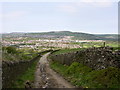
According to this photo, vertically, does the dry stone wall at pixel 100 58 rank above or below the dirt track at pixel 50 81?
above

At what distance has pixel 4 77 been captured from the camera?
13.2 metres

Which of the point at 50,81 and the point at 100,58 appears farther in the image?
the point at 100,58

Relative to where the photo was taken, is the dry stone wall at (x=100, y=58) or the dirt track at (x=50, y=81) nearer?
the dirt track at (x=50, y=81)

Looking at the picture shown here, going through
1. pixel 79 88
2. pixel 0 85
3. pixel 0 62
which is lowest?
pixel 79 88

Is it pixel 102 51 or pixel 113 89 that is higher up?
pixel 102 51

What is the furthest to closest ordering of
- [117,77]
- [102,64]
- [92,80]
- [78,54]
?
[78,54] → [102,64] → [92,80] → [117,77]

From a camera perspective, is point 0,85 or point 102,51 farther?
point 102,51

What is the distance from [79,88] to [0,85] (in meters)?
6.34

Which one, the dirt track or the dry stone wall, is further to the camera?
the dry stone wall

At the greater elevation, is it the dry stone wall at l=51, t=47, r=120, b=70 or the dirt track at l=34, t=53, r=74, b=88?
the dry stone wall at l=51, t=47, r=120, b=70

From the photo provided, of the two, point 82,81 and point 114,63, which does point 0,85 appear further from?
point 114,63

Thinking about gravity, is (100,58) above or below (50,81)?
above

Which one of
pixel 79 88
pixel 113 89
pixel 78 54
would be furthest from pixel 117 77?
pixel 78 54

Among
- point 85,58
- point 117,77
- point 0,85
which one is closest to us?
point 0,85
